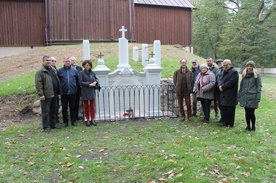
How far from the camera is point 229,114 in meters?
6.99

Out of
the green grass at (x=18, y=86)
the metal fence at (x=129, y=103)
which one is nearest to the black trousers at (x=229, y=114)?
the metal fence at (x=129, y=103)

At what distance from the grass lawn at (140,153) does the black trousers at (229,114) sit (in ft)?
0.66

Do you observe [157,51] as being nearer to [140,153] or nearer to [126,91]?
[126,91]

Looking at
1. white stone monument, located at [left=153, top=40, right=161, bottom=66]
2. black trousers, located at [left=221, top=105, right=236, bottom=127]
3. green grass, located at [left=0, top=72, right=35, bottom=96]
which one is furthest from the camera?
white stone monument, located at [left=153, top=40, right=161, bottom=66]

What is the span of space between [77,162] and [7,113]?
16.4 feet

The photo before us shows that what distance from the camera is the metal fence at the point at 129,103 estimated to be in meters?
8.14

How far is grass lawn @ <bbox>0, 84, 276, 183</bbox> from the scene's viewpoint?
14.2 ft

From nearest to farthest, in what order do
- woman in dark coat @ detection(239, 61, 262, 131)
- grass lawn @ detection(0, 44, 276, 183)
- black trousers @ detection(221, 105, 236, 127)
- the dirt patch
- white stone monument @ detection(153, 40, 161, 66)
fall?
grass lawn @ detection(0, 44, 276, 183) < woman in dark coat @ detection(239, 61, 262, 131) < black trousers @ detection(221, 105, 236, 127) < the dirt patch < white stone monument @ detection(153, 40, 161, 66)

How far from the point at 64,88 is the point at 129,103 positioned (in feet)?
7.11

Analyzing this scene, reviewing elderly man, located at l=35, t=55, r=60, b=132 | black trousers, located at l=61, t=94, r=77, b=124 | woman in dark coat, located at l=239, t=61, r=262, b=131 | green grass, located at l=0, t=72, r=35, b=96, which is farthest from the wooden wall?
woman in dark coat, located at l=239, t=61, r=262, b=131

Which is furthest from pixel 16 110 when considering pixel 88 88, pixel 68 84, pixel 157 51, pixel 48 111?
pixel 157 51

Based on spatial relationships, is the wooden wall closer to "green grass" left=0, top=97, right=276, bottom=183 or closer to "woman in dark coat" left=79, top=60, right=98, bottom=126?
"woman in dark coat" left=79, top=60, right=98, bottom=126

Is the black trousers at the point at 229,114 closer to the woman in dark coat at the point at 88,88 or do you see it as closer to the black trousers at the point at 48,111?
the woman in dark coat at the point at 88,88

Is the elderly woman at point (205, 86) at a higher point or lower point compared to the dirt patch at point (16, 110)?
higher
